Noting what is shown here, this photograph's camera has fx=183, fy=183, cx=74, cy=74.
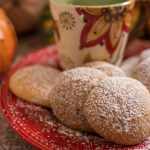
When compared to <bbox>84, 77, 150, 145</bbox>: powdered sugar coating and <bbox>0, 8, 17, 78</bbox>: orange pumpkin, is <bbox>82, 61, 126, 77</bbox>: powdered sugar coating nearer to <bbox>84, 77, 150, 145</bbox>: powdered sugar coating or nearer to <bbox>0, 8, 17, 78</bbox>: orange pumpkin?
<bbox>84, 77, 150, 145</bbox>: powdered sugar coating

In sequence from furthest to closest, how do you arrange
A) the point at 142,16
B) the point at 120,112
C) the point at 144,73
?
the point at 142,16
the point at 144,73
the point at 120,112

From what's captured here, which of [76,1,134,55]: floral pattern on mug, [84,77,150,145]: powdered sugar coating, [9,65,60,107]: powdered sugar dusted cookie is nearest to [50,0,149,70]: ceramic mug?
[76,1,134,55]: floral pattern on mug

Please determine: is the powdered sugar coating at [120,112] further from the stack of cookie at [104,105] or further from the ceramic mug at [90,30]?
the ceramic mug at [90,30]

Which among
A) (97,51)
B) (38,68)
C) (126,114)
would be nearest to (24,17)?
(38,68)

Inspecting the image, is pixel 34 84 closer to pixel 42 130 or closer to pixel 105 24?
pixel 42 130

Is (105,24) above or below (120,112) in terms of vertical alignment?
above

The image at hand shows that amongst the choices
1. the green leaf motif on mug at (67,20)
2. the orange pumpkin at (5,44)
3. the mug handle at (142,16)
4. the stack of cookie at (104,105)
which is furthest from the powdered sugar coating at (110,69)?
the orange pumpkin at (5,44)

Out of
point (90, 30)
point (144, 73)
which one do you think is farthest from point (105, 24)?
point (144, 73)
